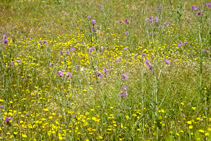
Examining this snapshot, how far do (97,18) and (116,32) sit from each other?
1.22 metres

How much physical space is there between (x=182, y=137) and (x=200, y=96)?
70 centimetres

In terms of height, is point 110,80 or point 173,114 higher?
point 110,80

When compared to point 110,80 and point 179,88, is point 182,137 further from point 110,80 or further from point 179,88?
point 110,80

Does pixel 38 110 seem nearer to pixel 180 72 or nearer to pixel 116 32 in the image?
pixel 180 72

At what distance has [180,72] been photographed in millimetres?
3111

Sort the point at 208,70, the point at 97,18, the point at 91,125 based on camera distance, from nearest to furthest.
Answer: the point at 91,125, the point at 208,70, the point at 97,18

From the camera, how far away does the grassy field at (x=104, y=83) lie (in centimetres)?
211

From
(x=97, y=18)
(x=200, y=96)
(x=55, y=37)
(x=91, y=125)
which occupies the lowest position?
(x=91, y=125)

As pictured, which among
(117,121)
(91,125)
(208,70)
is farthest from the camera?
(208,70)

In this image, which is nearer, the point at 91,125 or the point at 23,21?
the point at 91,125

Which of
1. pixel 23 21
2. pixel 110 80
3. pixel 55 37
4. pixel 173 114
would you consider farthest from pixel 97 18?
pixel 173 114

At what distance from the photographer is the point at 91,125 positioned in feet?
7.76

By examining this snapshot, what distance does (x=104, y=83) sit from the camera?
3.15 meters

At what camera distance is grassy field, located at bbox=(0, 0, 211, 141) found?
6.93 feet
